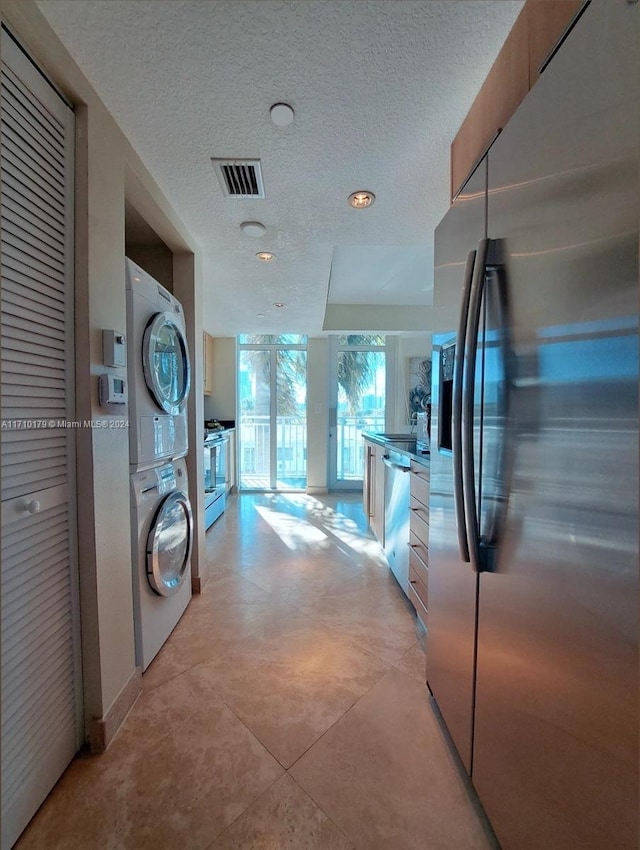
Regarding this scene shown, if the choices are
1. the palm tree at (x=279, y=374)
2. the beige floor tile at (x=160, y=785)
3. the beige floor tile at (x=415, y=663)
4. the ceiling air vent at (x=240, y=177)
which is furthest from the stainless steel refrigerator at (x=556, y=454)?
the palm tree at (x=279, y=374)

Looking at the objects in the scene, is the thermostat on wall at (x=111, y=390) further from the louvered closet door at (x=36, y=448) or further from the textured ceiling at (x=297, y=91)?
the textured ceiling at (x=297, y=91)

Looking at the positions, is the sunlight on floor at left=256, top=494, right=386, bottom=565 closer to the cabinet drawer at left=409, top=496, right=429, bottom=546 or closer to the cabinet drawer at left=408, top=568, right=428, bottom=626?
the cabinet drawer at left=408, top=568, right=428, bottom=626

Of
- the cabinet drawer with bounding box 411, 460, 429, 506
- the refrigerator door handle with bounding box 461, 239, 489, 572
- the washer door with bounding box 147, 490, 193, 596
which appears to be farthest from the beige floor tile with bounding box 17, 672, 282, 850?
the cabinet drawer with bounding box 411, 460, 429, 506

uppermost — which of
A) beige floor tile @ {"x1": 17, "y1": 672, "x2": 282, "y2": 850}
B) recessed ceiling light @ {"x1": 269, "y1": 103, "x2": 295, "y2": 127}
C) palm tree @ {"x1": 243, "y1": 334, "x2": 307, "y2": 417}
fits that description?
recessed ceiling light @ {"x1": 269, "y1": 103, "x2": 295, "y2": 127}

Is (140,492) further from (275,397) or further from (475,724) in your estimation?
(275,397)

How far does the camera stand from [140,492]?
58.3 inches

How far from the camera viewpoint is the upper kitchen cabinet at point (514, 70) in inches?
29.9

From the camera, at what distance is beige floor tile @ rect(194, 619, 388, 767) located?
4.16 feet

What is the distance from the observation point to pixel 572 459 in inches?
25.2

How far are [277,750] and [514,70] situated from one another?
219cm

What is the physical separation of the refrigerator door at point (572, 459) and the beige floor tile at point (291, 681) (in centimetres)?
65

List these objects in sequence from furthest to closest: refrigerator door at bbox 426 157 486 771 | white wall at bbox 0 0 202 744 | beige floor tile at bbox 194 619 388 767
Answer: beige floor tile at bbox 194 619 388 767 < white wall at bbox 0 0 202 744 < refrigerator door at bbox 426 157 486 771

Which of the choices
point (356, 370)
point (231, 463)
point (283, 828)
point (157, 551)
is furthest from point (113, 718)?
point (356, 370)

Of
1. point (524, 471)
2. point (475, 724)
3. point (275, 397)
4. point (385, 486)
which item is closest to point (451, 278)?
point (524, 471)
